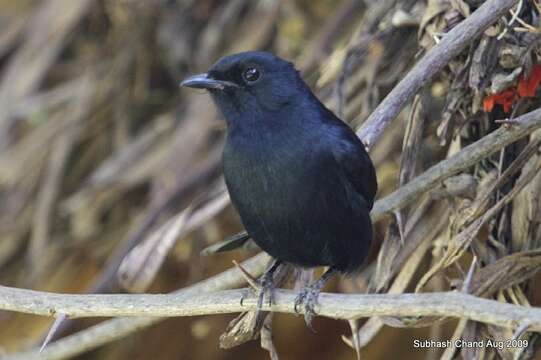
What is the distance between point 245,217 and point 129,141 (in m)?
2.06

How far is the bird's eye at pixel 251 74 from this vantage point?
13.1 feet

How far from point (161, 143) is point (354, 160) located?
2.00 meters

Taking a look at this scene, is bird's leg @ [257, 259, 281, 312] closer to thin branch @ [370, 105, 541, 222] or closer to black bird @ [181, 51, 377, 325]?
black bird @ [181, 51, 377, 325]

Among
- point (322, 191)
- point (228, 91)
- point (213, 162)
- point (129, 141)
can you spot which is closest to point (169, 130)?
point (129, 141)

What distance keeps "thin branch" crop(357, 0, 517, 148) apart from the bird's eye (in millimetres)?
525

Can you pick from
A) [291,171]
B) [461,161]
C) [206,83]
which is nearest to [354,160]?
[291,171]

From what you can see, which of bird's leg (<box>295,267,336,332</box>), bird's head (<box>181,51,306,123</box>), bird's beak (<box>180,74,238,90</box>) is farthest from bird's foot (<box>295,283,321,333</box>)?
bird's beak (<box>180,74,238,90</box>)

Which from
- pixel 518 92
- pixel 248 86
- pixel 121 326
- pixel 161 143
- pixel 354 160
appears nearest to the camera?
pixel 354 160

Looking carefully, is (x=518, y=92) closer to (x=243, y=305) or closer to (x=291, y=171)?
(x=291, y=171)

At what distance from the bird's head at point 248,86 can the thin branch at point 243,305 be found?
0.73 m

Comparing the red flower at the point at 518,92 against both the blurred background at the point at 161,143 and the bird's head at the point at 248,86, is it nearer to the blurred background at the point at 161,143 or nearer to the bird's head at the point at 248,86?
the blurred background at the point at 161,143

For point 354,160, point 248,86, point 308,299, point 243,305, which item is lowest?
point 308,299

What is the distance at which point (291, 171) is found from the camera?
145 inches

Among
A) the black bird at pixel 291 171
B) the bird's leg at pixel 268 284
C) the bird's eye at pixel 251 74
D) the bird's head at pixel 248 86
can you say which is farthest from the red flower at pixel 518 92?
the bird's leg at pixel 268 284
